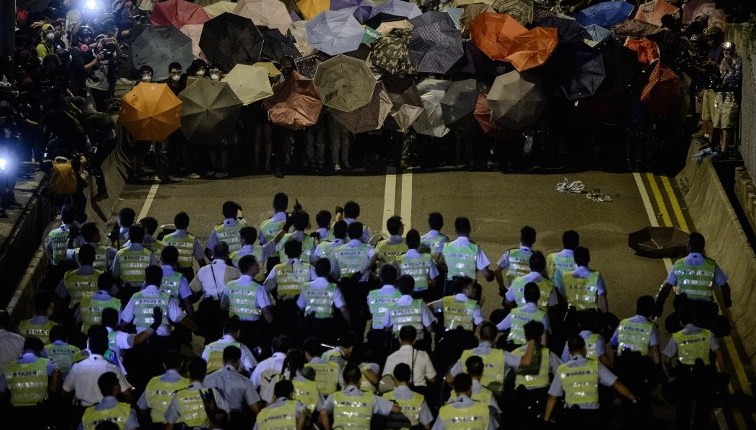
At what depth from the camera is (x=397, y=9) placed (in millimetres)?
29875

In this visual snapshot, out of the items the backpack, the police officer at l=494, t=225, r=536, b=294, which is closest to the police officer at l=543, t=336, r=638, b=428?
the police officer at l=494, t=225, r=536, b=294

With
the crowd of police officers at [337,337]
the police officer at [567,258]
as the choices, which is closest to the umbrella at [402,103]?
the crowd of police officers at [337,337]

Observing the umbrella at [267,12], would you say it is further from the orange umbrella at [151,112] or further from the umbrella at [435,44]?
the orange umbrella at [151,112]

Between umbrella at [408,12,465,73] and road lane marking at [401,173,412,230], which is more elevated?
umbrella at [408,12,465,73]

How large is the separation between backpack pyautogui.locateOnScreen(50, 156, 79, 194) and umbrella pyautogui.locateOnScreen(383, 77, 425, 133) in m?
6.18

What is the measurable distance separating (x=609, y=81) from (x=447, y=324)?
9.90 m

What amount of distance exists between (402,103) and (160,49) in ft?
14.1

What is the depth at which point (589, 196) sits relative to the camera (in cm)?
2669

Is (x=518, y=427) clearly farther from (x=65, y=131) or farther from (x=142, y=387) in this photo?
(x=65, y=131)

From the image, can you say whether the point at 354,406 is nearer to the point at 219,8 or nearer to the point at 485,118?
the point at 485,118

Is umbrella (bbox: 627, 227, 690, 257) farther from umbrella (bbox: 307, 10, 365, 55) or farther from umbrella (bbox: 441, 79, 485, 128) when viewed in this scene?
umbrella (bbox: 307, 10, 365, 55)

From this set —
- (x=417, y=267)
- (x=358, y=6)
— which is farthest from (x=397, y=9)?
(x=417, y=267)

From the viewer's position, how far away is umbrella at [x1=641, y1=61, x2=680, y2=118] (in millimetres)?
27203

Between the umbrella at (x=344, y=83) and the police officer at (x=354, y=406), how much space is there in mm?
11475
